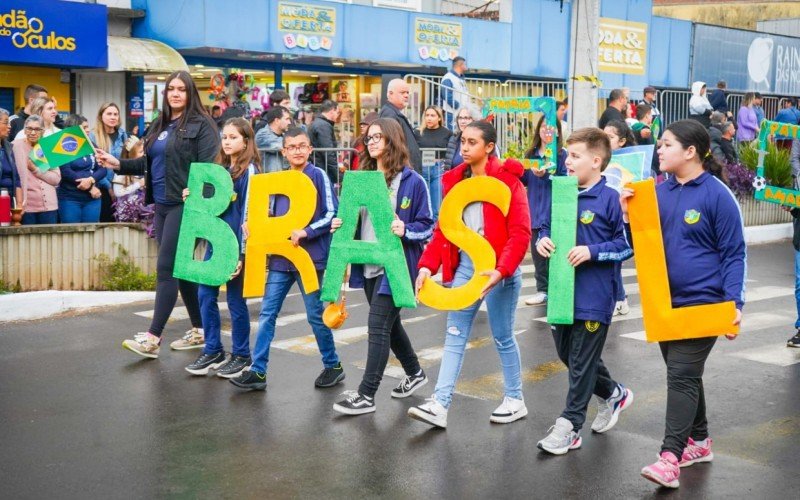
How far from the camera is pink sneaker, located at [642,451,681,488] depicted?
5609 millimetres

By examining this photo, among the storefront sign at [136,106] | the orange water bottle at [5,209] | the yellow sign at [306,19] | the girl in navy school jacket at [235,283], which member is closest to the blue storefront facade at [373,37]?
the yellow sign at [306,19]

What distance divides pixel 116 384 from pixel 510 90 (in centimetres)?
1381

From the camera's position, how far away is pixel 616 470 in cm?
600

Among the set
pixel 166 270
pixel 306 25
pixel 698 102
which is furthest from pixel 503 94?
pixel 166 270

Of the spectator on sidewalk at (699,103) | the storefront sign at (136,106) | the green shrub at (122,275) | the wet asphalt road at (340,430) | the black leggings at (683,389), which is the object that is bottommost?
the wet asphalt road at (340,430)

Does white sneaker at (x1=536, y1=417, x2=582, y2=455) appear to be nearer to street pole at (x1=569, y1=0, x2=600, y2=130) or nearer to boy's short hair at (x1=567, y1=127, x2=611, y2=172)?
boy's short hair at (x1=567, y1=127, x2=611, y2=172)

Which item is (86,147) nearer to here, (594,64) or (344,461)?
(344,461)

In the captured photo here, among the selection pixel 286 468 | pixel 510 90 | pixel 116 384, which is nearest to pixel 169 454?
pixel 286 468

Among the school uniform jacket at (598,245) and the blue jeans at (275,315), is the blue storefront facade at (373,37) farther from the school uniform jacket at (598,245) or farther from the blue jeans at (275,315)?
the school uniform jacket at (598,245)

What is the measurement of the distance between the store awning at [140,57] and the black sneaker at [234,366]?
10.2 metres

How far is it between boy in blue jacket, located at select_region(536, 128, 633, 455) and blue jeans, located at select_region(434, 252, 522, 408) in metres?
0.59

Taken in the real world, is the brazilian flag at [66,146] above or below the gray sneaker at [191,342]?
above

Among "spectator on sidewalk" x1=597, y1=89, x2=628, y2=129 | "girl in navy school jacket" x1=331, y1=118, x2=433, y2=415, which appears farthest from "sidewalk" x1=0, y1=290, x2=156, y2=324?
"spectator on sidewalk" x1=597, y1=89, x2=628, y2=129

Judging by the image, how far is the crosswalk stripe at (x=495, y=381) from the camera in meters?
7.62
